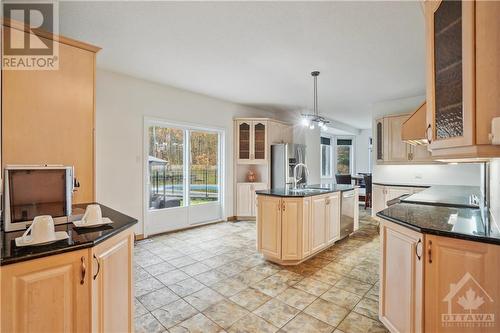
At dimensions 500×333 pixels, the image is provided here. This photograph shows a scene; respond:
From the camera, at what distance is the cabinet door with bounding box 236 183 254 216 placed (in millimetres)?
5660

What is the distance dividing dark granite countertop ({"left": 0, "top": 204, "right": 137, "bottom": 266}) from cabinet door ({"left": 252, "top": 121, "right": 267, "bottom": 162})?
4272 mm

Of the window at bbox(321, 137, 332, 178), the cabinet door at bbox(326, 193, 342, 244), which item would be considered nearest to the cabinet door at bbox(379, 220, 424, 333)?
the cabinet door at bbox(326, 193, 342, 244)

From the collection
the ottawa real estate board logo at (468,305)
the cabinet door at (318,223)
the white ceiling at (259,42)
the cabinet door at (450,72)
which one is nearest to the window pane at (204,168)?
the white ceiling at (259,42)

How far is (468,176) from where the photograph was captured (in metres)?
4.48

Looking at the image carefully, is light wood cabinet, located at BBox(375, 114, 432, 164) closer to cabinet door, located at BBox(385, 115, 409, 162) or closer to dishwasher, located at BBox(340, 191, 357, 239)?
cabinet door, located at BBox(385, 115, 409, 162)

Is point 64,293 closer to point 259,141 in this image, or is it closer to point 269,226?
point 269,226

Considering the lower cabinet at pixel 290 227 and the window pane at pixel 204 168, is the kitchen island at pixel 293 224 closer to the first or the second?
the lower cabinet at pixel 290 227

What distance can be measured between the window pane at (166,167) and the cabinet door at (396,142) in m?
4.16

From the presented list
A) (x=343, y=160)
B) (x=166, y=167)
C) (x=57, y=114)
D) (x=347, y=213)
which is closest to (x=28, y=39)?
(x=57, y=114)

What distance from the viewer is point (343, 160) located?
32.7 ft

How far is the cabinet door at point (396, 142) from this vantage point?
15.7 feet

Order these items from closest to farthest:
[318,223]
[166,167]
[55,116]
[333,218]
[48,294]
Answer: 1. [48,294]
2. [55,116]
3. [318,223]
4. [333,218]
5. [166,167]

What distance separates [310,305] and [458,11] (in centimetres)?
230

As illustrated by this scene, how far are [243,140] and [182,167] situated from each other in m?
1.56
